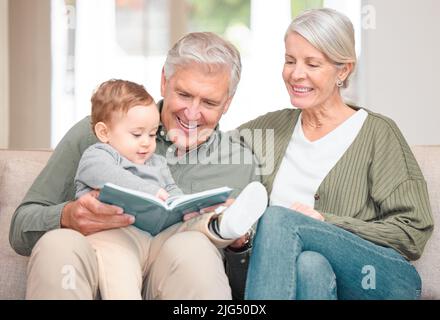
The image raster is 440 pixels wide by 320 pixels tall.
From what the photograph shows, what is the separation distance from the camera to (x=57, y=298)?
144 centimetres

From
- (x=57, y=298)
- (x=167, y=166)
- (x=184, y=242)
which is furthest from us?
(x=167, y=166)

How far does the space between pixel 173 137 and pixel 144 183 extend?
A: 0.28m

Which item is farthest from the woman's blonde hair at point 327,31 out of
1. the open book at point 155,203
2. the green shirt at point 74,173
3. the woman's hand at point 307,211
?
the open book at point 155,203

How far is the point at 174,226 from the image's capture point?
173 centimetres

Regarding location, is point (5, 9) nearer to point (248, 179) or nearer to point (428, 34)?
point (428, 34)

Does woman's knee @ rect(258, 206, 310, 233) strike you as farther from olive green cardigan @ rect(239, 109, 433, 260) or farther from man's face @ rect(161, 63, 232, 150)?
man's face @ rect(161, 63, 232, 150)

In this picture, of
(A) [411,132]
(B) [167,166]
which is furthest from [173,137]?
(A) [411,132]

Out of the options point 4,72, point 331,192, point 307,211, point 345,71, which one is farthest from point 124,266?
point 4,72

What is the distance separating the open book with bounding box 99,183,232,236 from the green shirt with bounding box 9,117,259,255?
8.8 inches

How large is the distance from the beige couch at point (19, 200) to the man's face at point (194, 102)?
435 mm

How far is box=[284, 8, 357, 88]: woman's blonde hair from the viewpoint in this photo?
1.96 m

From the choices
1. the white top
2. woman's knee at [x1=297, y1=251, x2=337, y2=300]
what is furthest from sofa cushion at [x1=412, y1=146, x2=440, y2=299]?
woman's knee at [x1=297, y1=251, x2=337, y2=300]

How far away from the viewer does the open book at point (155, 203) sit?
59.3 inches

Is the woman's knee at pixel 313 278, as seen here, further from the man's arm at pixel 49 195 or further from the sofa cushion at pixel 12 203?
the sofa cushion at pixel 12 203
